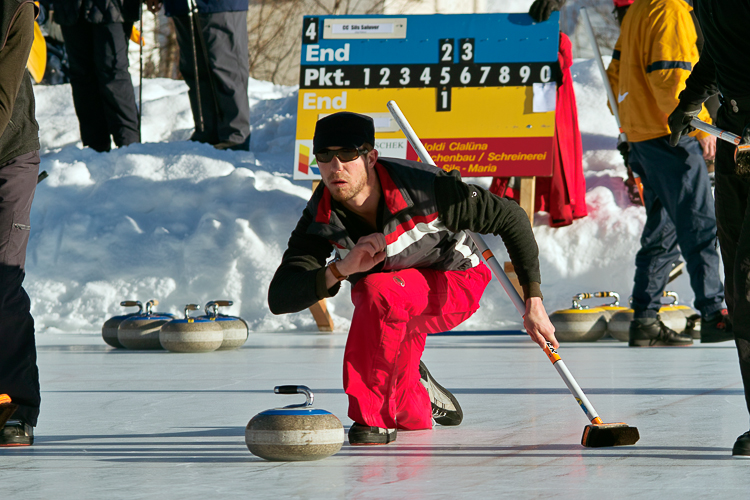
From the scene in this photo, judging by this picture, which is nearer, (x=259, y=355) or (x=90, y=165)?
(x=259, y=355)

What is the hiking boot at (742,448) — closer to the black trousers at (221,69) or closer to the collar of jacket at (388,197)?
the collar of jacket at (388,197)

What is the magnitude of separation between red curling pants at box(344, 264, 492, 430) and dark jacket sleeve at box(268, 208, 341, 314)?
0.14 metres

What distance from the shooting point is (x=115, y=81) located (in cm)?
1055

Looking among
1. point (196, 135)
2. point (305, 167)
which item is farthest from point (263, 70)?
point (305, 167)

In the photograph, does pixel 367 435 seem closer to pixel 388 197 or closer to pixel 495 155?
pixel 388 197

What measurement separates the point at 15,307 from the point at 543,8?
19.7ft

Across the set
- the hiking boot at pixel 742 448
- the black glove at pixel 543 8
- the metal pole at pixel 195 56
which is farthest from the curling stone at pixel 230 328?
the metal pole at pixel 195 56

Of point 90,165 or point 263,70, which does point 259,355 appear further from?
point 263,70

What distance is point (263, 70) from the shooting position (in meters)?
22.4

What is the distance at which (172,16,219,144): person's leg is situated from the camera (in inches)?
393

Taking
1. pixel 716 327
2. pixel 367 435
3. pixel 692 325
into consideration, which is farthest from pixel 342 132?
pixel 692 325

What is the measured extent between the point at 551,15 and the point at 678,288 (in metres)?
2.48

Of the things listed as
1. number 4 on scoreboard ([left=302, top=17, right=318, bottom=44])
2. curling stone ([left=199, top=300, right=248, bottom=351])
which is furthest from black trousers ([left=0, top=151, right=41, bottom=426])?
number 4 on scoreboard ([left=302, top=17, right=318, bottom=44])

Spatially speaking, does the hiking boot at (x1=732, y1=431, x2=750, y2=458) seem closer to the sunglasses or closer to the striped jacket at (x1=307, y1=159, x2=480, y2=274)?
the striped jacket at (x1=307, y1=159, x2=480, y2=274)
